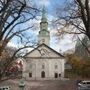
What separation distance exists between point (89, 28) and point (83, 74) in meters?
79.1

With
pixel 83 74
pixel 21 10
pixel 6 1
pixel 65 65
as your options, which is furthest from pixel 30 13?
pixel 65 65

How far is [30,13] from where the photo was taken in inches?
648

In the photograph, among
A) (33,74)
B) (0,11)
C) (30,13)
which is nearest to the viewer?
(0,11)

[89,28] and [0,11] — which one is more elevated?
[0,11]

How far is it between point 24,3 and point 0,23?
1.72 metres

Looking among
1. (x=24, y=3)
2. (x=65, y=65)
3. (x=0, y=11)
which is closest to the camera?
(x=0, y=11)

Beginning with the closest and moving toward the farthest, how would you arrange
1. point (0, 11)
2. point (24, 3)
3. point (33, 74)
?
1. point (0, 11)
2. point (24, 3)
3. point (33, 74)

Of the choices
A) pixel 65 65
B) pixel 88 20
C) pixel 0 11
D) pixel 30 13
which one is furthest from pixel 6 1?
pixel 65 65

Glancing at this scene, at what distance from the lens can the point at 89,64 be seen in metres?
73.3

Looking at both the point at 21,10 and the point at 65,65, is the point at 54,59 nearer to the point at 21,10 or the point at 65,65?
the point at 65,65

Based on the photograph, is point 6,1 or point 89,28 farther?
point 6,1

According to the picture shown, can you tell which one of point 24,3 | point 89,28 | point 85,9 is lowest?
point 89,28

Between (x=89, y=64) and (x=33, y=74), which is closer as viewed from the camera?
(x=89, y=64)

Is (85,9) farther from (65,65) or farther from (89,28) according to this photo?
(65,65)
